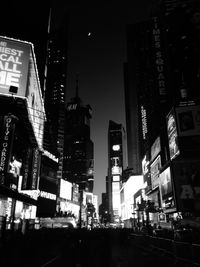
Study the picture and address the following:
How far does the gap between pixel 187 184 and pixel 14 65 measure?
27.3m

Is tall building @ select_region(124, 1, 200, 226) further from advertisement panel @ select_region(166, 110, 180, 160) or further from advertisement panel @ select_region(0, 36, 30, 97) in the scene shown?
advertisement panel @ select_region(0, 36, 30, 97)

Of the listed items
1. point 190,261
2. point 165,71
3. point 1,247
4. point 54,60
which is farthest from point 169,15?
point 54,60

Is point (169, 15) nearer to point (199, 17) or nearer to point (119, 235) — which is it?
point (199, 17)

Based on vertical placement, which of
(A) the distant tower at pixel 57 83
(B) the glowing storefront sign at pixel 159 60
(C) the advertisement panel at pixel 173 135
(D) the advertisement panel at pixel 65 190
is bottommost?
(D) the advertisement panel at pixel 65 190

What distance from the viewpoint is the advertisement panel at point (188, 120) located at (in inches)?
1342

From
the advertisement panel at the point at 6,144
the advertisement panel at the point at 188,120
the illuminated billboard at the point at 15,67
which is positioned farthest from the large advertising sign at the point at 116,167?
the advertisement panel at the point at 6,144

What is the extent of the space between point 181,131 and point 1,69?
2500cm

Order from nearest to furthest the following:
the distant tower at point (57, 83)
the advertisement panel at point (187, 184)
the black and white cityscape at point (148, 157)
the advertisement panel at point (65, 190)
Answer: the black and white cityscape at point (148, 157) → the advertisement panel at point (187, 184) → the advertisement panel at point (65, 190) → the distant tower at point (57, 83)

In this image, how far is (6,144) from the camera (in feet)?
81.6

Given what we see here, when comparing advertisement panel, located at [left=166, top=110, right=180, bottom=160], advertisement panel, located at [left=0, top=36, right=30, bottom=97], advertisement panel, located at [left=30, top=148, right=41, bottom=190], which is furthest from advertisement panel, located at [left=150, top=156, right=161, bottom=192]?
advertisement panel, located at [left=0, top=36, right=30, bottom=97]

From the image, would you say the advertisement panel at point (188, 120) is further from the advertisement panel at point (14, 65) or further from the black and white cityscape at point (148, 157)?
the advertisement panel at point (14, 65)

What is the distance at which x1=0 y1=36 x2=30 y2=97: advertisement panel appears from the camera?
25938mm

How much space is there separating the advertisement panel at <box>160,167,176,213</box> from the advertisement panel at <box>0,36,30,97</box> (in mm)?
24338

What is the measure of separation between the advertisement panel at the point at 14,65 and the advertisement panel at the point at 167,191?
79.8ft
